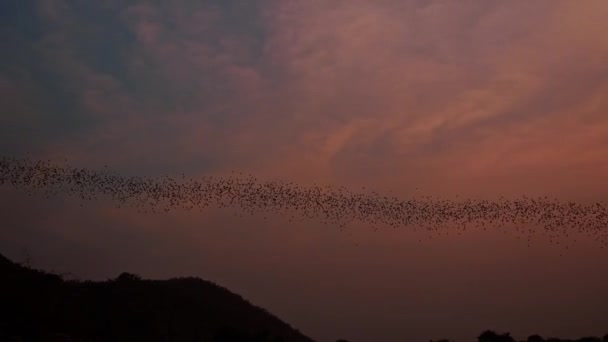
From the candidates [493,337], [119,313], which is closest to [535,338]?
[493,337]

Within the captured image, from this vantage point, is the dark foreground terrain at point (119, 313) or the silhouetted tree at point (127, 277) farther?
the silhouetted tree at point (127, 277)

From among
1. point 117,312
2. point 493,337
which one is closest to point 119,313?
point 117,312

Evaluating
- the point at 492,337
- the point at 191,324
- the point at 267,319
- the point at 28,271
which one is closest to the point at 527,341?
the point at 492,337

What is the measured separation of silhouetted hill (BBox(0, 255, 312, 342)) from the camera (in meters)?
46.2

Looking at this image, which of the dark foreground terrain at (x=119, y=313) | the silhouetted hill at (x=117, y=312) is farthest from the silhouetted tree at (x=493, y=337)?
the silhouetted hill at (x=117, y=312)

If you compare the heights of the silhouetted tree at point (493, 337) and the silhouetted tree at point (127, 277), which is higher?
the silhouetted tree at point (127, 277)

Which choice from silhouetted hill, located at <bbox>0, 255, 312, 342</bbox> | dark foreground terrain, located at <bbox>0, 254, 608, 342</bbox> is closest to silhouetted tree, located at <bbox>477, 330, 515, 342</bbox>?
dark foreground terrain, located at <bbox>0, 254, 608, 342</bbox>

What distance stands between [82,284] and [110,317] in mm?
7508

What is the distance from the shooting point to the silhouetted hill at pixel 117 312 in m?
46.2

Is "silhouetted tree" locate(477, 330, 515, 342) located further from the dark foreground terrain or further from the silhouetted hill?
the silhouetted hill

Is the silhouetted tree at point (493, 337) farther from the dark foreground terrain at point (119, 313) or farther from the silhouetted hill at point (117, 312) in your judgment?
the silhouetted hill at point (117, 312)

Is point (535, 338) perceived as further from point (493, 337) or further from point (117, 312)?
point (117, 312)

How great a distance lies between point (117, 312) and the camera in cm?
6066

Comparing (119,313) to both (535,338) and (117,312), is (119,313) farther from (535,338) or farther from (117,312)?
(535,338)
